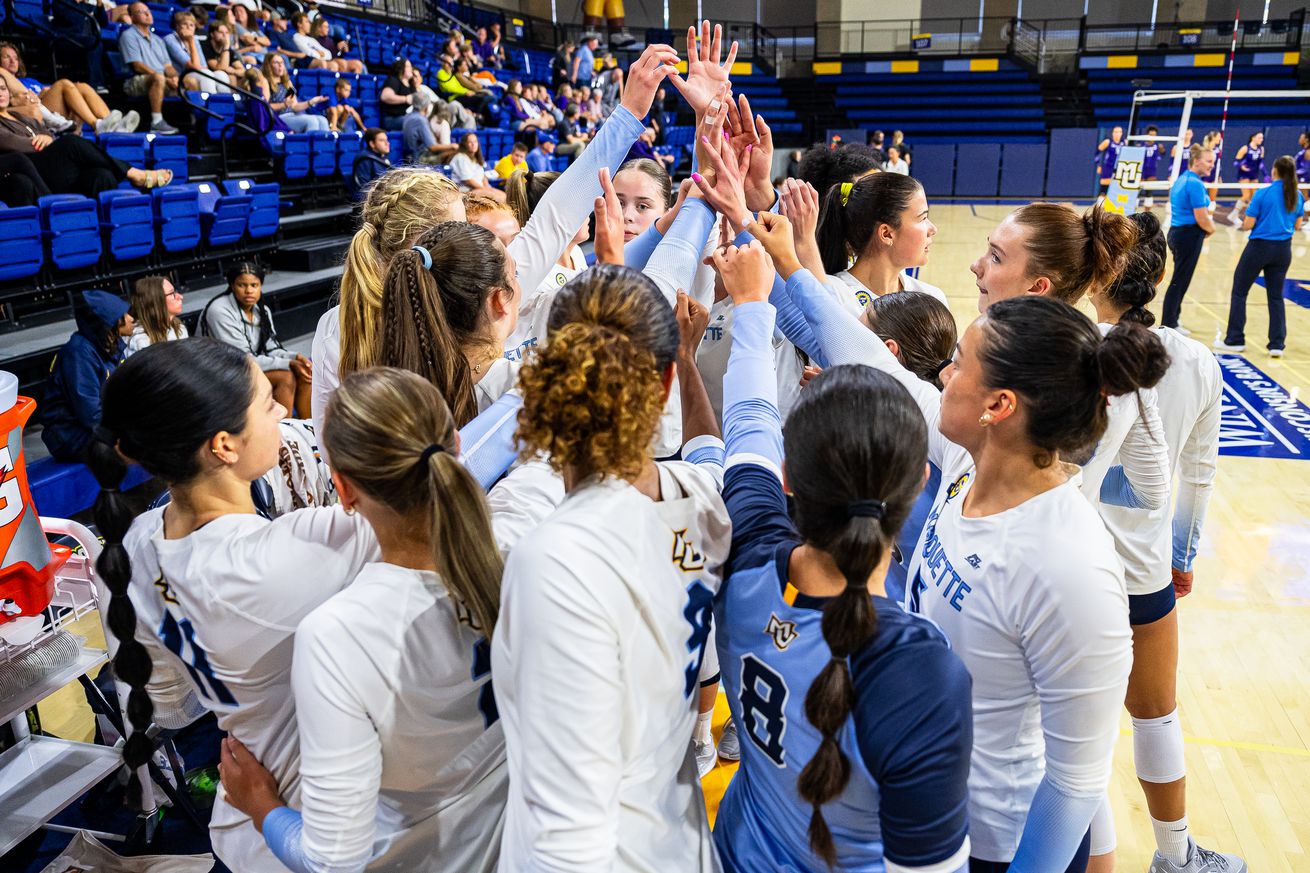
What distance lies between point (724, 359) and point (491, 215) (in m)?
0.83

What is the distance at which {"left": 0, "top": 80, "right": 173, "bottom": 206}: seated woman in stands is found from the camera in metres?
5.57

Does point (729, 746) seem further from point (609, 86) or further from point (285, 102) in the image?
point (609, 86)

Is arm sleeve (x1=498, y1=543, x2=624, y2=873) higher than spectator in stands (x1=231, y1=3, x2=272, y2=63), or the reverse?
spectator in stands (x1=231, y1=3, x2=272, y2=63)

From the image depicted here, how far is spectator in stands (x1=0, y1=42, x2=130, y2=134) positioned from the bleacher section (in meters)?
16.7

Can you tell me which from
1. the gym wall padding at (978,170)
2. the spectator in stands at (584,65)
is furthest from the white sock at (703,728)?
the gym wall padding at (978,170)

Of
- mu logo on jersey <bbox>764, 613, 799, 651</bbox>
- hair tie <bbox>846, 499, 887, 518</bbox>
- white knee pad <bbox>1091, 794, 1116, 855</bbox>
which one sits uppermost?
hair tie <bbox>846, 499, 887, 518</bbox>

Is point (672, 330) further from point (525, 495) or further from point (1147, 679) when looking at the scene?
point (1147, 679)

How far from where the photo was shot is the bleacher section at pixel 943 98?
20.0 m

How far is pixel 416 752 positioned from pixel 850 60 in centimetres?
2349

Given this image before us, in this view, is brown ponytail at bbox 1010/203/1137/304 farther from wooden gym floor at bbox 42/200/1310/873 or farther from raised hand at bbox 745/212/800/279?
wooden gym floor at bbox 42/200/1310/873

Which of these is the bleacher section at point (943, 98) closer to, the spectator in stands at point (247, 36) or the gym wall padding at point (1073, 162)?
the gym wall padding at point (1073, 162)

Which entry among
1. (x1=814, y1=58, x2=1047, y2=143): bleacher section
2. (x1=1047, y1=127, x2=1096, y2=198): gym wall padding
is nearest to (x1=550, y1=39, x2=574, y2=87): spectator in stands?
(x1=814, y1=58, x2=1047, y2=143): bleacher section

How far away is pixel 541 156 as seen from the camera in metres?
11.4

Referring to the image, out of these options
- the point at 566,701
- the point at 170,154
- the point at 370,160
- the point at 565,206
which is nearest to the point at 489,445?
the point at 566,701
